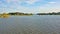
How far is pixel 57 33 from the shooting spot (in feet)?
61.6

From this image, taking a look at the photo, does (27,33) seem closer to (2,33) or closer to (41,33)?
(41,33)

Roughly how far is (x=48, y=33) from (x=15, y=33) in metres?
4.21

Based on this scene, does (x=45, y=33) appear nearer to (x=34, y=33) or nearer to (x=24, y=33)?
(x=34, y=33)

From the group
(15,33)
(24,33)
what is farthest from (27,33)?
(15,33)

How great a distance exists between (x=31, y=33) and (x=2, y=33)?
3812 millimetres

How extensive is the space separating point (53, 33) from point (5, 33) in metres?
6.16

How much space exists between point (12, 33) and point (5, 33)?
37.9 inches

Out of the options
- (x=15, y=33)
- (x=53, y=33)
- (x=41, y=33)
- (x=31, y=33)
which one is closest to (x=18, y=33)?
(x=15, y=33)

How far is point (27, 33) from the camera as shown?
18.8m

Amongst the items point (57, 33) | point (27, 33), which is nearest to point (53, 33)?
point (57, 33)

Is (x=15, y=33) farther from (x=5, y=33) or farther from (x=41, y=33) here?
(x=41, y=33)

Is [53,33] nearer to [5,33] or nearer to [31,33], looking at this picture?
[31,33]

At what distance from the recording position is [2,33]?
63.9ft

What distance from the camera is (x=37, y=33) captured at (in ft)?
62.3
